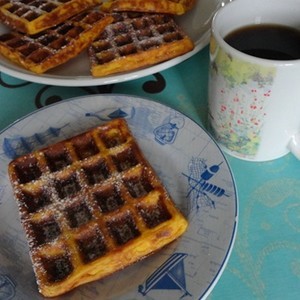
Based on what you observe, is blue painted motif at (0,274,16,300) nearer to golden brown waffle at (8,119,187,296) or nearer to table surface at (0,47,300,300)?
golden brown waffle at (8,119,187,296)

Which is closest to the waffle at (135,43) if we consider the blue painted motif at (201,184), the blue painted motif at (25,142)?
the blue painted motif at (25,142)

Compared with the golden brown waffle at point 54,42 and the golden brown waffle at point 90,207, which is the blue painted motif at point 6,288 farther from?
the golden brown waffle at point 54,42

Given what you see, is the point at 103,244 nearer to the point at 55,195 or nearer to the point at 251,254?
the point at 55,195

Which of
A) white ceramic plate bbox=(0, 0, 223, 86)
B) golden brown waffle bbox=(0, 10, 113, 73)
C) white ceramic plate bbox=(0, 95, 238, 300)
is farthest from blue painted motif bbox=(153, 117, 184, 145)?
golden brown waffle bbox=(0, 10, 113, 73)

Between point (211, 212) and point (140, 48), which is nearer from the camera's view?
point (211, 212)

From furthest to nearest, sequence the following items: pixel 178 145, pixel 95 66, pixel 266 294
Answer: pixel 95 66 < pixel 178 145 < pixel 266 294

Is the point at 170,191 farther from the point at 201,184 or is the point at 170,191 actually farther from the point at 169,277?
the point at 169,277

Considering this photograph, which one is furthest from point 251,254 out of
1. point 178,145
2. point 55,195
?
point 55,195
